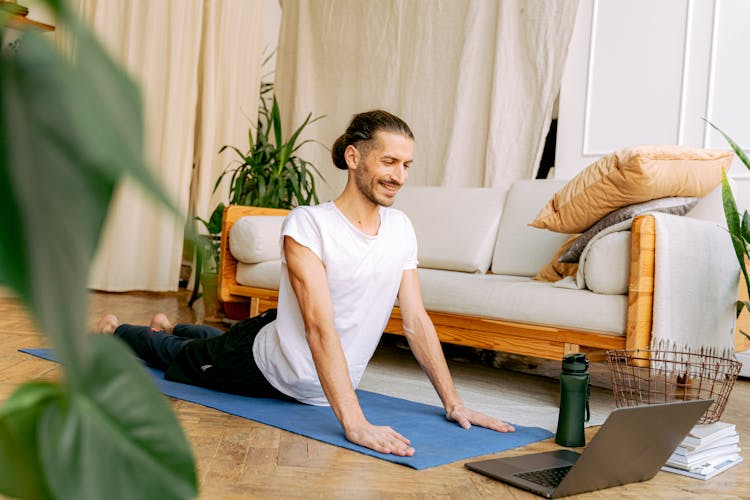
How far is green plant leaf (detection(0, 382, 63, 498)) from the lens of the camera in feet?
0.62

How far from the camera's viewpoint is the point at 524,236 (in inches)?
135

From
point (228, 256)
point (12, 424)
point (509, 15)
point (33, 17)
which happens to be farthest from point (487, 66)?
point (12, 424)

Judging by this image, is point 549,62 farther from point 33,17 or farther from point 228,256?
point 33,17

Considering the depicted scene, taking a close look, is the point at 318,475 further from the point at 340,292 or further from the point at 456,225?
the point at 456,225

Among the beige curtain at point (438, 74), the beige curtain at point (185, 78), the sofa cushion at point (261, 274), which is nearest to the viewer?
the sofa cushion at point (261, 274)

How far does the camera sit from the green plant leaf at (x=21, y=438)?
0.19 m

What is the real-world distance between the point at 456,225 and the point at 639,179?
1277 millimetres

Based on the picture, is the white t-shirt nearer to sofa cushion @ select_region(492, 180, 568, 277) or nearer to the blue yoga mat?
the blue yoga mat

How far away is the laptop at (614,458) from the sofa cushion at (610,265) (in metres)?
0.71

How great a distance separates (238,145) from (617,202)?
3.68 meters

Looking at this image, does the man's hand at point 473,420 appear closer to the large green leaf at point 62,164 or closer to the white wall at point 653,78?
the white wall at point 653,78

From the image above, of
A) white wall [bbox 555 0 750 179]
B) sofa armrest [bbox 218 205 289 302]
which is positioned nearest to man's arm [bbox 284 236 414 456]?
sofa armrest [bbox 218 205 289 302]

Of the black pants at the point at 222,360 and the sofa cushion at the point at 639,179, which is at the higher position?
the sofa cushion at the point at 639,179

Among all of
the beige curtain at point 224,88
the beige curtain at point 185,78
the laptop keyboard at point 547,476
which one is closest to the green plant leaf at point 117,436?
the laptop keyboard at point 547,476
